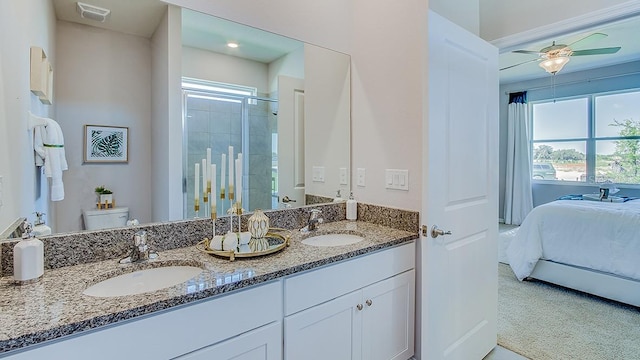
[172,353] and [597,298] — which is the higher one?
[172,353]

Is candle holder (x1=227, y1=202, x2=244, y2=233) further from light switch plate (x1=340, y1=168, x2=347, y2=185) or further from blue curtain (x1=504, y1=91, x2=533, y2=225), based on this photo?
blue curtain (x1=504, y1=91, x2=533, y2=225)

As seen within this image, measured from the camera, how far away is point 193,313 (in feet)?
3.31

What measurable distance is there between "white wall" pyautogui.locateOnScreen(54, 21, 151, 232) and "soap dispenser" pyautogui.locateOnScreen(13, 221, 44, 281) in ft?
0.57

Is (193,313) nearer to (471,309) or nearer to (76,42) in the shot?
(76,42)

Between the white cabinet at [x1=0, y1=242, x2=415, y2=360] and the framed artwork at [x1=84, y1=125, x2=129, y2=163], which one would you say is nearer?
the white cabinet at [x1=0, y1=242, x2=415, y2=360]

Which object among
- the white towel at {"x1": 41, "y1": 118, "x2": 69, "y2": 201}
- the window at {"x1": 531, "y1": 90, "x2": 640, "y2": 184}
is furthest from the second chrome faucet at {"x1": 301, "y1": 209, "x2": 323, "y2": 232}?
the window at {"x1": 531, "y1": 90, "x2": 640, "y2": 184}

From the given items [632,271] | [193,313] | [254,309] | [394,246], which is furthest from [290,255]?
[632,271]

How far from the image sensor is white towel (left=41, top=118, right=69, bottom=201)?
124cm

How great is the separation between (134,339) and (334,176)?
1.60m

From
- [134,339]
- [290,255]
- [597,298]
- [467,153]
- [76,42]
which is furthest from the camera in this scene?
[597,298]

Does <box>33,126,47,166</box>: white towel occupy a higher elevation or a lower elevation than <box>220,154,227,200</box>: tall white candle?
higher

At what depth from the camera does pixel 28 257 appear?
105cm

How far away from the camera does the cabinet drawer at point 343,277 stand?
4.22 feet

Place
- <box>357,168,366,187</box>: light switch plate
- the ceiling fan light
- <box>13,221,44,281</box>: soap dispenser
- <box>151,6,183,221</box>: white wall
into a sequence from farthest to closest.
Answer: the ceiling fan light < <box>357,168,366,187</box>: light switch plate < <box>151,6,183,221</box>: white wall < <box>13,221,44,281</box>: soap dispenser
